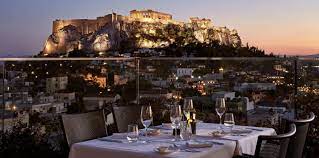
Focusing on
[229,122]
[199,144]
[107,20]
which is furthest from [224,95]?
[107,20]

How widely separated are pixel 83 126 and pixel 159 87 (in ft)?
9.04

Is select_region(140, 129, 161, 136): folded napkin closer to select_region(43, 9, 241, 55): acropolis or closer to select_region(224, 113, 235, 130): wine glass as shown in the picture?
select_region(224, 113, 235, 130): wine glass

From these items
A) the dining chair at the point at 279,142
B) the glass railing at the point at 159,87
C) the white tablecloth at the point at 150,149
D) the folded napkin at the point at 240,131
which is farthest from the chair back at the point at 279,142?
the glass railing at the point at 159,87

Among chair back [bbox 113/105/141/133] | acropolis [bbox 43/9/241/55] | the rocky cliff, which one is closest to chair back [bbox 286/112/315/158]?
chair back [bbox 113/105/141/133]

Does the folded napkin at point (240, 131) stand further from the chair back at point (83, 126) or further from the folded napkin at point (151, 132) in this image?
the chair back at point (83, 126)

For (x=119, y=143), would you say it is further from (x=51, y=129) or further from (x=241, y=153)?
(x=51, y=129)

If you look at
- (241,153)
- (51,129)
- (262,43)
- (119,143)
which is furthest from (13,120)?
(262,43)

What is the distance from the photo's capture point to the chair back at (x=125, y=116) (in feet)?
13.8

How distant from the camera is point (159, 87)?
20.9 ft

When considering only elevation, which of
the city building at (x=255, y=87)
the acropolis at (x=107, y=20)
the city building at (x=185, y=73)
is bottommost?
the city building at (x=255, y=87)

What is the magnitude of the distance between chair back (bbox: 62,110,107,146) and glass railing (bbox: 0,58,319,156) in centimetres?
139

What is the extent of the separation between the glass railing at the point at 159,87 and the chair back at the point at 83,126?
1.39m

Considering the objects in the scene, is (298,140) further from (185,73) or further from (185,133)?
(185,73)

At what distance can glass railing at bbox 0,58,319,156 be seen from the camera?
5090 millimetres
